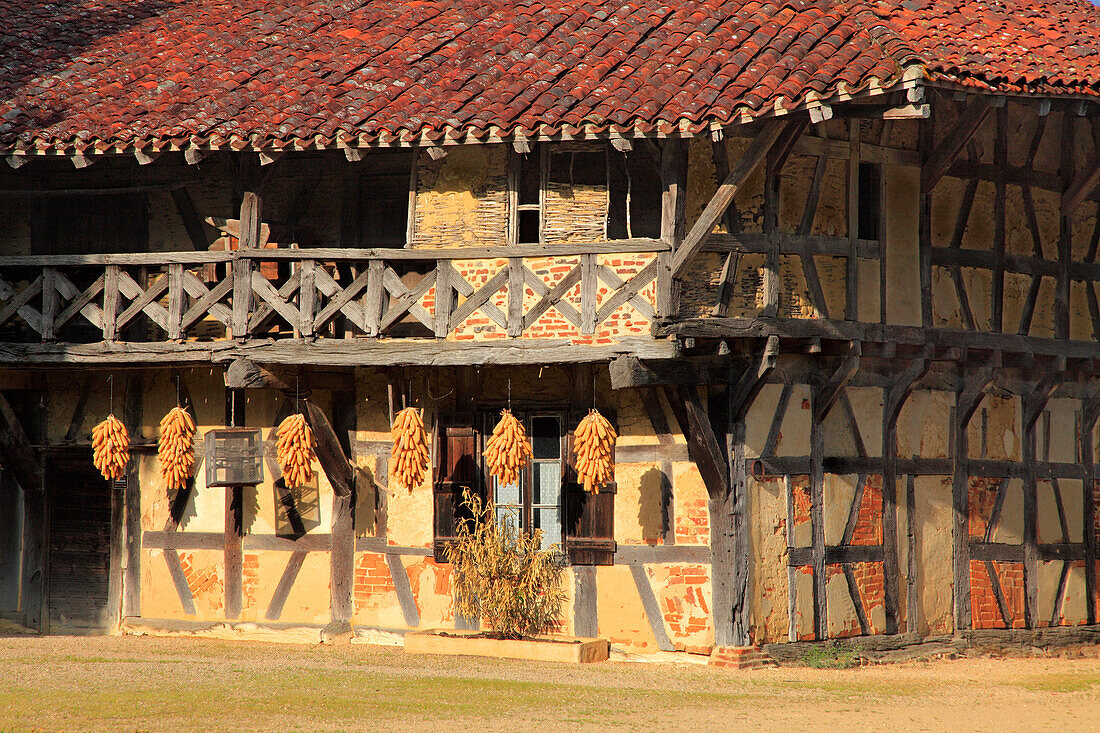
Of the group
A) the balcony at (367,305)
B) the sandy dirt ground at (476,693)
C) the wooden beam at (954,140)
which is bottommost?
the sandy dirt ground at (476,693)

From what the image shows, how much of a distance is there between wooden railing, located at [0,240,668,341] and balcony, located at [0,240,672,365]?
1 centimetres

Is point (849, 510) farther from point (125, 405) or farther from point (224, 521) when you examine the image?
point (125, 405)

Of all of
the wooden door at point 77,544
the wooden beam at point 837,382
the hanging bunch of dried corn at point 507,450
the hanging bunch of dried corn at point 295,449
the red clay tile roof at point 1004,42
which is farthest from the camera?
the wooden door at point 77,544

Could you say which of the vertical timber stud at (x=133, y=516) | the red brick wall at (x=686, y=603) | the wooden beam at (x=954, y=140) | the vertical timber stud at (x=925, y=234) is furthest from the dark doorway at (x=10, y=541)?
the wooden beam at (x=954, y=140)

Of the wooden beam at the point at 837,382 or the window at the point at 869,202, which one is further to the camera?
the window at the point at 869,202

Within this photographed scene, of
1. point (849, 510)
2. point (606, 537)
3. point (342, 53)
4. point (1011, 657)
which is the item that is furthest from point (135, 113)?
point (1011, 657)

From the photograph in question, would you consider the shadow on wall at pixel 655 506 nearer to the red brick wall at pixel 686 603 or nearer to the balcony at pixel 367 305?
the red brick wall at pixel 686 603

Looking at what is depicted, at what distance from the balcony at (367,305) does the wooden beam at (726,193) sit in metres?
0.21

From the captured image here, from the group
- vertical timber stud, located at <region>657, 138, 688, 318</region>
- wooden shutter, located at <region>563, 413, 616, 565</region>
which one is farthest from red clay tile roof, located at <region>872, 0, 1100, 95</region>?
wooden shutter, located at <region>563, 413, 616, 565</region>

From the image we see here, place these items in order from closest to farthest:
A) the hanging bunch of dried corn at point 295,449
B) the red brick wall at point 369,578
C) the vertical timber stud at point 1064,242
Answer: the hanging bunch of dried corn at point 295,449 < the red brick wall at point 369,578 < the vertical timber stud at point 1064,242

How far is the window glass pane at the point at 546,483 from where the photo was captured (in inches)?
554

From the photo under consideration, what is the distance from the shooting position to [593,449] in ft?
42.0

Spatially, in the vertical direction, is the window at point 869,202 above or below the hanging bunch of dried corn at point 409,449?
above

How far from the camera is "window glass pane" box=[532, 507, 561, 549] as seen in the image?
1405 centimetres
